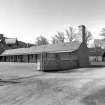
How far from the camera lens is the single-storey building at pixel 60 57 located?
16.8 m

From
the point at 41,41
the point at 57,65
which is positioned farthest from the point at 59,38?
the point at 57,65

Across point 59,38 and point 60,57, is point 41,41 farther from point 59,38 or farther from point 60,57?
point 60,57

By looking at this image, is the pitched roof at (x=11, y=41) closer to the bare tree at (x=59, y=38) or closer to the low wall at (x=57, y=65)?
the bare tree at (x=59, y=38)

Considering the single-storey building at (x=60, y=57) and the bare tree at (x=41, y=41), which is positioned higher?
the bare tree at (x=41, y=41)

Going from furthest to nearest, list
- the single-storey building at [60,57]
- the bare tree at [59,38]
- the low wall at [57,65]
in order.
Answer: the bare tree at [59,38] → the single-storey building at [60,57] → the low wall at [57,65]

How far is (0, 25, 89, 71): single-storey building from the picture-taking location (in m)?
16.8

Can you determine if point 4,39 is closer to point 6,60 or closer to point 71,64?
point 6,60

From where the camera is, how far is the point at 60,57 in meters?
26.9

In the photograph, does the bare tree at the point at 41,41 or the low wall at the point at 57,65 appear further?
the bare tree at the point at 41,41

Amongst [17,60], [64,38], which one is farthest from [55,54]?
[64,38]

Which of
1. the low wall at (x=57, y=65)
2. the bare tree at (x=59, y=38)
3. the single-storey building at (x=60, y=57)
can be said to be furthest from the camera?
the bare tree at (x=59, y=38)

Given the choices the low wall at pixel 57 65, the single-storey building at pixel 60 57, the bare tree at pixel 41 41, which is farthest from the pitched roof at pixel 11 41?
the low wall at pixel 57 65

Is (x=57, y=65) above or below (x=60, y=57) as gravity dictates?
below

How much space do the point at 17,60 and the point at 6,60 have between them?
6.66 metres
